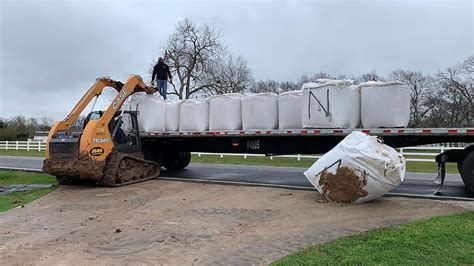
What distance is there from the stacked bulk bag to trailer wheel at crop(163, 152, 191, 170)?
1.99 metres

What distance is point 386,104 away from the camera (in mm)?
10312

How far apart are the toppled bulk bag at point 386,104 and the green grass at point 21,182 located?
872 centimetres

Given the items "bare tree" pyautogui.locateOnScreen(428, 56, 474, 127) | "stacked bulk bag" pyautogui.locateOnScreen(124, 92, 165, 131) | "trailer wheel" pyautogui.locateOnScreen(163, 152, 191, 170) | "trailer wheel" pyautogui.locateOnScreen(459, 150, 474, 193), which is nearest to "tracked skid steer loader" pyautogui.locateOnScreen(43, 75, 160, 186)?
"stacked bulk bag" pyautogui.locateOnScreen(124, 92, 165, 131)

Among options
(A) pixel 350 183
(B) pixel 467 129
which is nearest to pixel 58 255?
(A) pixel 350 183

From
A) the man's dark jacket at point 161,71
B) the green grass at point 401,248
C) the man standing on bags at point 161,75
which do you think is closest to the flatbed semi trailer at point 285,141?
the man standing on bags at point 161,75

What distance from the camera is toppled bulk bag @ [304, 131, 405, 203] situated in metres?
8.24

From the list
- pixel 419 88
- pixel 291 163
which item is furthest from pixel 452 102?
pixel 291 163

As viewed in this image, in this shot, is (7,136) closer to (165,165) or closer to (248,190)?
(165,165)

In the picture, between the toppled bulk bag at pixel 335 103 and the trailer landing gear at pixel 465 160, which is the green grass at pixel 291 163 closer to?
the trailer landing gear at pixel 465 160

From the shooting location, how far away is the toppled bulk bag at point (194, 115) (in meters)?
13.7

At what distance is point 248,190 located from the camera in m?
10.7

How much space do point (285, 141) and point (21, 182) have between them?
9416 mm

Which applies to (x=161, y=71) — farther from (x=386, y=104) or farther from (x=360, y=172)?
(x=360, y=172)

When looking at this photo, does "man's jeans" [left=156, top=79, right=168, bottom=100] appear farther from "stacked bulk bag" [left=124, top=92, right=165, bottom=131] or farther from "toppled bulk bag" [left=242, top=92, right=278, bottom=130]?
"toppled bulk bag" [left=242, top=92, right=278, bottom=130]
